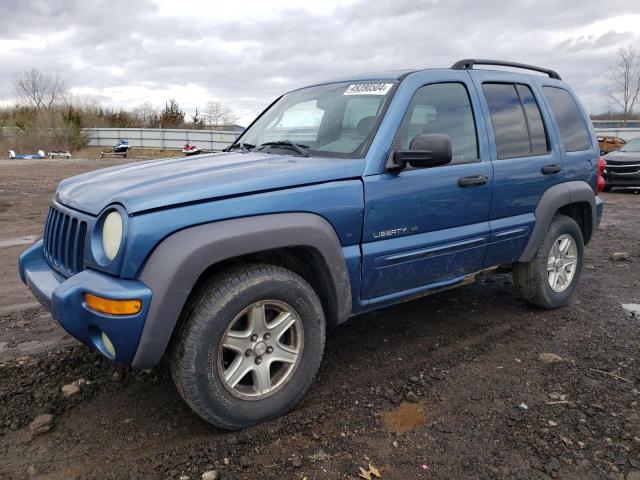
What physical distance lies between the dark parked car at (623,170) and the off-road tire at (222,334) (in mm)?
13697

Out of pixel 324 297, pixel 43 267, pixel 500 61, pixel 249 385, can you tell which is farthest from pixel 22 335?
pixel 500 61

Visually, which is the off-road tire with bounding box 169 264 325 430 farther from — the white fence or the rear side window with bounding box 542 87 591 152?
the white fence

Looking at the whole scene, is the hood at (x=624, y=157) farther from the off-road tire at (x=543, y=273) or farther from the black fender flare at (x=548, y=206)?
the black fender flare at (x=548, y=206)

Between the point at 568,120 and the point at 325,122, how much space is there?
238 cm

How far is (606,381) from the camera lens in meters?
3.25

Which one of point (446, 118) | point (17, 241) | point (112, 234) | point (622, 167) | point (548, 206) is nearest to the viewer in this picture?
point (112, 234)

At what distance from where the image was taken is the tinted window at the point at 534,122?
405 cm

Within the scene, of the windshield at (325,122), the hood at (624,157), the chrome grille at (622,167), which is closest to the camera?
the windshield at (325,122)

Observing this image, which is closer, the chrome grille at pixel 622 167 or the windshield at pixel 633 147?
the chrome grille at pixel 622 167

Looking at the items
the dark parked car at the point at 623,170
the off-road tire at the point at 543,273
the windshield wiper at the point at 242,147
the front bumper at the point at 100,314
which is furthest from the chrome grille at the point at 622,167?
the front bumper at the point at 100,314

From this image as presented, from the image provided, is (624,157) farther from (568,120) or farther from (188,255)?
(188,255)

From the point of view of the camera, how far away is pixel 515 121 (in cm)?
396

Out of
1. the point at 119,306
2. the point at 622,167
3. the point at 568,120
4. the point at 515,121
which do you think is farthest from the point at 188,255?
the point at 622,167

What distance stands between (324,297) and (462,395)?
103 cm
